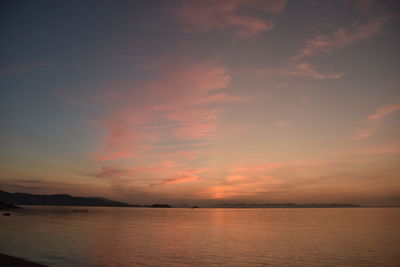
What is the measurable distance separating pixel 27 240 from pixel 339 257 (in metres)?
49.3

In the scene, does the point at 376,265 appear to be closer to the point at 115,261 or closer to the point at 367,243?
the point at 367,243

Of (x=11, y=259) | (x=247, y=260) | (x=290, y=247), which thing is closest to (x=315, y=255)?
(x=290, y=247)

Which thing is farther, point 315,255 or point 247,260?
point 315,255

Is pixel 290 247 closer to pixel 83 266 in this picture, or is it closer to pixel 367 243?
pixel 367 243

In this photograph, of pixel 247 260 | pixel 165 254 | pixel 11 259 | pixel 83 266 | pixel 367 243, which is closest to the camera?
pixel 11 259

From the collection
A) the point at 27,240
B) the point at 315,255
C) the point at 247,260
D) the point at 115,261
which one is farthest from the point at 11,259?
the point at 315,255

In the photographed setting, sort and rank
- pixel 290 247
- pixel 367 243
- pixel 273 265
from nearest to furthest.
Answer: pixel 273 265
pixel 290 247
pixel 367 243

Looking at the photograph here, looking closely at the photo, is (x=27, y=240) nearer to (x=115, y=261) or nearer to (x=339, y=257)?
(x=115, y=261)

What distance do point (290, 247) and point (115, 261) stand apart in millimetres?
29010

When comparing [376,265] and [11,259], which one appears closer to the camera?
[11,259]

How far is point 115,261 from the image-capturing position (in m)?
35.5

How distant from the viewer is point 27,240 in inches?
1927

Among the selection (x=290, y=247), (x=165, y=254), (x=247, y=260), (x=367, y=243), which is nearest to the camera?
(x=247, y=260)

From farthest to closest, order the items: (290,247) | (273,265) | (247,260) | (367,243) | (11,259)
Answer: (367,243)
(290,247)
(247,260)
(273,265)
(11,259)
